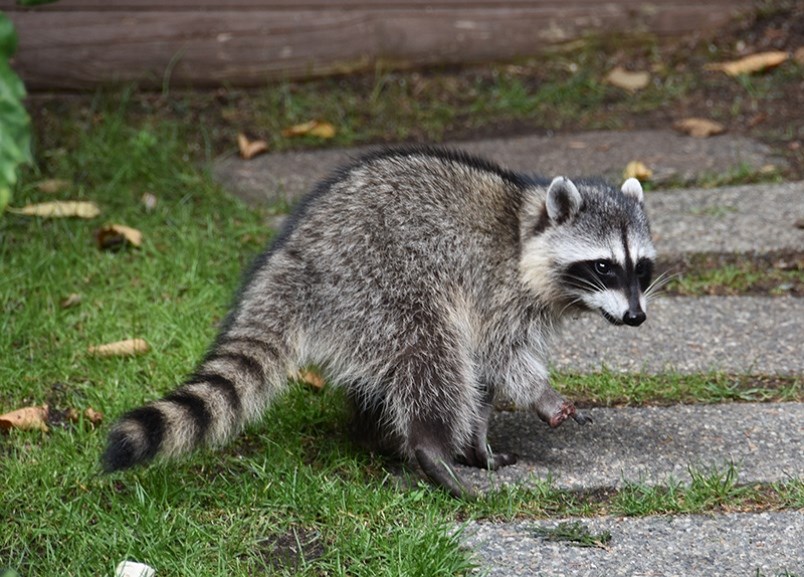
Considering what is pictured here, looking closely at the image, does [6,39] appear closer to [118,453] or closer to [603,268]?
[118,453]

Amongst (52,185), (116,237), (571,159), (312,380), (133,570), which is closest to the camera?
(133,570)

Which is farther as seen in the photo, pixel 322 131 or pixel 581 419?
pixel 322 131

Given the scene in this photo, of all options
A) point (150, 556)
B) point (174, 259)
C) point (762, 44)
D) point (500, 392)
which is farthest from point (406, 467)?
point (762, 44)

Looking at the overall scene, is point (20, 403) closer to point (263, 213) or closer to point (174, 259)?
point (174, 259)

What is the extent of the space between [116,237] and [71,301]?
0.58 m

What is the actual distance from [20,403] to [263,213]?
1.84 metres

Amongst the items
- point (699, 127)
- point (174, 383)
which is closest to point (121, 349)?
point (174, 383)

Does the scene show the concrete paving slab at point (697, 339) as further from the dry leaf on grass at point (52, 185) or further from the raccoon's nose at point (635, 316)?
the dry leaf on grass at point (52, 185)

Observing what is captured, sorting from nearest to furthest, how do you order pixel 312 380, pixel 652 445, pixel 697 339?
1. pixel 652 445
2. pixel 312 380
3. pixel 697 339

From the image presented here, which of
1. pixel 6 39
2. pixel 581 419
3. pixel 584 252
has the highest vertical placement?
pixel 6 39

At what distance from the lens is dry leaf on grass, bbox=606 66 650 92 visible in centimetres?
732

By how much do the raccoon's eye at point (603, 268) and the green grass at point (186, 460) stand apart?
527mm

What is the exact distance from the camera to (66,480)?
3.89 meters

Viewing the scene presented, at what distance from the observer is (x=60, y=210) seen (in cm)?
582
